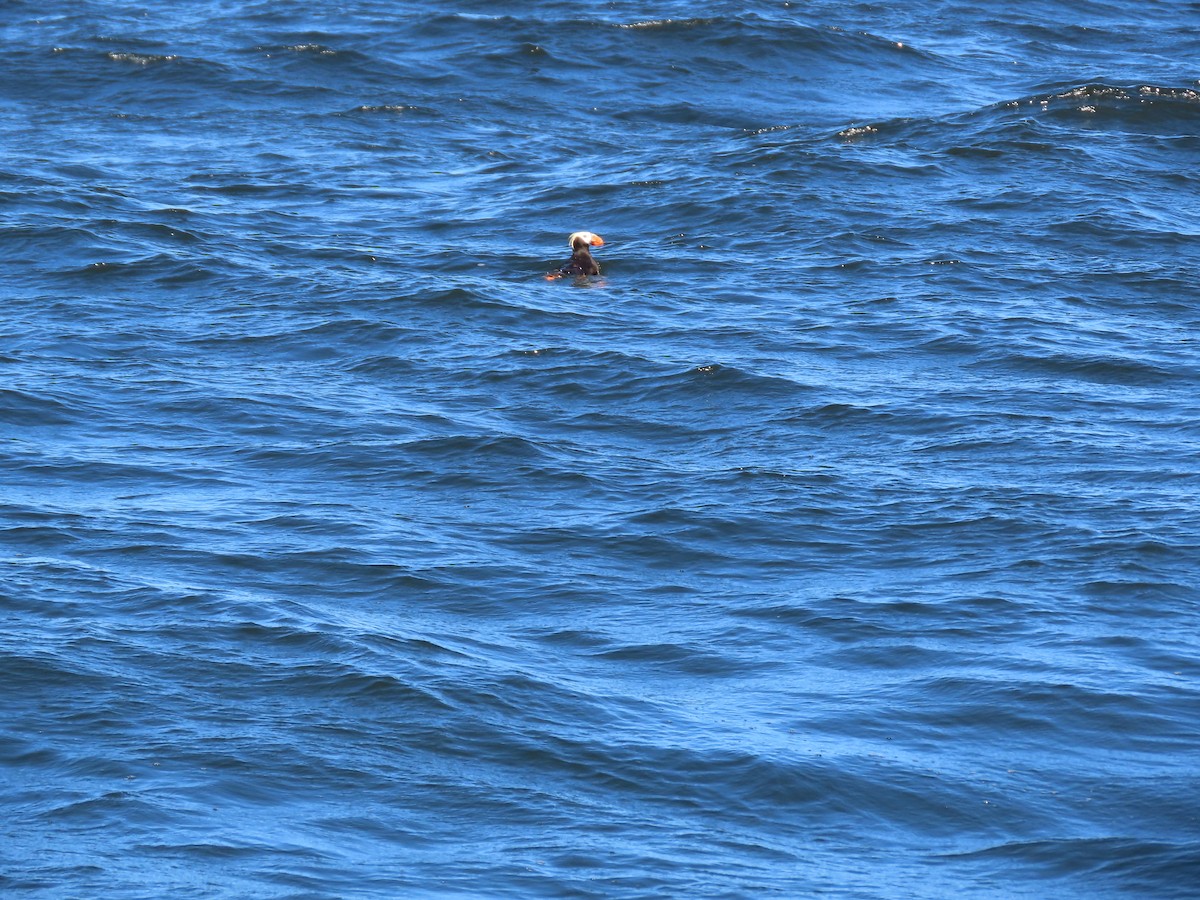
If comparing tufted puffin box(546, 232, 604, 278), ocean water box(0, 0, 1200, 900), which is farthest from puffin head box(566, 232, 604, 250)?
ocean water box(0, 0, 1200, 900)

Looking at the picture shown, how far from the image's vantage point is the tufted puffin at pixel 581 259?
1888 cm

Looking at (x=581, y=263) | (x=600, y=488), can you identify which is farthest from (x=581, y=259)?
(x=600, y=488)

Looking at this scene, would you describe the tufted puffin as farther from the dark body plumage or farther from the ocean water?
the ocean water

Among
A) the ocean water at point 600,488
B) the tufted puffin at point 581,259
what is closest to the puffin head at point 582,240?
the tufted puffin at point 581,259

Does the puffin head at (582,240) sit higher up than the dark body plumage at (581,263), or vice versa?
the puffin head at (582,240)

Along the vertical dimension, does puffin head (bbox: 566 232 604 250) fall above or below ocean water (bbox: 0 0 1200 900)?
above

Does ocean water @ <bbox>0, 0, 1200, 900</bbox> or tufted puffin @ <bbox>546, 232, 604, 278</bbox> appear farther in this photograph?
tufted puffin @ <bbox>546, 232, 604, 278</bbox>

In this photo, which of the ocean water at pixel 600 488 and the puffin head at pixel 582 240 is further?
the puffin head at pixel 582 240

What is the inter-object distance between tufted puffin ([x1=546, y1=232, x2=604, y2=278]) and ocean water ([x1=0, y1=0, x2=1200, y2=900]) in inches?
11.0

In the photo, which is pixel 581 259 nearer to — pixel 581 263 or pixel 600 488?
pixel 581 263

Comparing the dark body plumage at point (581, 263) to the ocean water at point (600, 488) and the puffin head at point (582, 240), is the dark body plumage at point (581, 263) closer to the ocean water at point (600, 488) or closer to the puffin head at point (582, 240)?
the puffin head at point (582, 240)

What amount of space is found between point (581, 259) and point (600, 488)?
5356 mm

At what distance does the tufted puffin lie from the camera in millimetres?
18875

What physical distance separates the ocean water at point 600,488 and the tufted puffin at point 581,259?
0.28 metres
